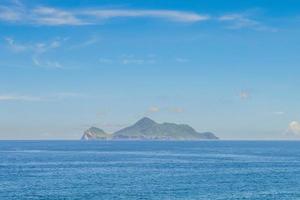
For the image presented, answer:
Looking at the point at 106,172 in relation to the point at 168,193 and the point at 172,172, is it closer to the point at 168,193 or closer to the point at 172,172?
the point at 172,172

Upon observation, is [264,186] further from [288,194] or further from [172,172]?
[172,172]

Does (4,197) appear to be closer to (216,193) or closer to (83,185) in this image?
(83,185)

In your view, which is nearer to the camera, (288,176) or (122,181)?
(122,181)

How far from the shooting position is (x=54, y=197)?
91.9 m

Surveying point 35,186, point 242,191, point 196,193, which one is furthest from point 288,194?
point 35,186

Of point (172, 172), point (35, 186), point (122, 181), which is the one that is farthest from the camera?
point (172, 172)

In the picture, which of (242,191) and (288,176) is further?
(288,176)

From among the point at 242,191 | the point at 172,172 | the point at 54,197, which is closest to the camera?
the point at 54,197

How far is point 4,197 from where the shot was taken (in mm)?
92625

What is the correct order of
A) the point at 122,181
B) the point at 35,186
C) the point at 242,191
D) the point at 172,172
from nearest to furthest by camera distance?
1. the point at 242,191
2. the point at 35,186
3. the point at 122,181
4. the point at 172,172

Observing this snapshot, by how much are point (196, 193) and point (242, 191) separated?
998cm

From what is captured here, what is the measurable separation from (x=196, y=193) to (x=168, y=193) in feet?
17.2

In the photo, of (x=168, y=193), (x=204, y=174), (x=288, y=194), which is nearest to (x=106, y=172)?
(x=204, y=174)

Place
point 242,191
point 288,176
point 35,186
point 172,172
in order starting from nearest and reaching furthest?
1. point 242,191
2. point 35,186
3. point 288,176
4. point 172,172
